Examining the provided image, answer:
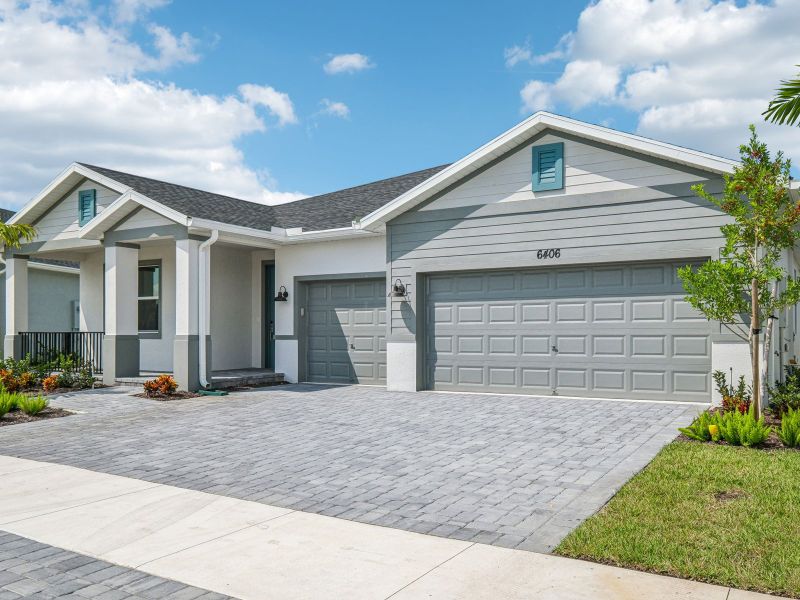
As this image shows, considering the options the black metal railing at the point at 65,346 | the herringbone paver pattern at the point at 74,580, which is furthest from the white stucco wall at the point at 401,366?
the herringbone paver pattern at the point at 74,580

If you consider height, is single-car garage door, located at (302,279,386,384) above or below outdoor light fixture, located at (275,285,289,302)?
below

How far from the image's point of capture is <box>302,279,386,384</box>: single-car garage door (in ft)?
47.8

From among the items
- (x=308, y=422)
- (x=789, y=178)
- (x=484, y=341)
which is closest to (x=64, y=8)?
(x=308, y=422)

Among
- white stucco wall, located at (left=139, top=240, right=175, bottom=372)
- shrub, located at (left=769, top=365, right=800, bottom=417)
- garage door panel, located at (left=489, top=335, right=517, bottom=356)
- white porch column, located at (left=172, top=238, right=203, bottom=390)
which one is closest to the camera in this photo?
shrub, located at (left=769, top=365, right=800, bottom=417)

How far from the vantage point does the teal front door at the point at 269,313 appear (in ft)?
55.4

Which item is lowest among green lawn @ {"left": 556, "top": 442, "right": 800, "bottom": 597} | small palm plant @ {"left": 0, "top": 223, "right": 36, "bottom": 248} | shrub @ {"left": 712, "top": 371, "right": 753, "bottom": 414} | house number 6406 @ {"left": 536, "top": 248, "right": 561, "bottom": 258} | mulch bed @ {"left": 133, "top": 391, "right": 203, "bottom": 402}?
mulch bed @ {"left": 133, "top": 391, "right": 203, "bottom": 402}

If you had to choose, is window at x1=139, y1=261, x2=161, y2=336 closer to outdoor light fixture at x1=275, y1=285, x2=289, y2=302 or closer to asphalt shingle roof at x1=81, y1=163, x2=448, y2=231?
asphalt shingle roof at x1=81, y1=163, x2=448, y2=231

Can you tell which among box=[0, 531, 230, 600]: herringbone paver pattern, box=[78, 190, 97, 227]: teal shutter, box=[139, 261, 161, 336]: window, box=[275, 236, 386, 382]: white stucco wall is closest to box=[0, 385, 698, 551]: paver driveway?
box=[0, 531, 230, 600]: herringbone paver pattern

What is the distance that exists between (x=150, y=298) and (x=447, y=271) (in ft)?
29.0

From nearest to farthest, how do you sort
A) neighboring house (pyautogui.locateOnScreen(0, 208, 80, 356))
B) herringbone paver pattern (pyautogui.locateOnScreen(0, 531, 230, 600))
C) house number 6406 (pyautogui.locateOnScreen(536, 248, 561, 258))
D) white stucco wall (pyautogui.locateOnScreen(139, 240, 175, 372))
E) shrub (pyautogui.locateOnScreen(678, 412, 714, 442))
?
herringbone paver pattern (pyautogui.locateOnScreen(0, 531, 230, 600))
shrub (pyautogui.locateOnScreen(678, 412, 714, 442))
house number 6406 (pyautogui.locateOnScreen(536, 248, 561, 258))
white stucco wall (pyautogui.locateOnScreen(139, 240, 175, 372))
neighboring house (pyautogui.locateOnScreen(0, 208, 80, 356))

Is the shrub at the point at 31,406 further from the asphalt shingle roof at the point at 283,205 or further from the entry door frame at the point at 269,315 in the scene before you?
the entry door frame at the point at 269,315

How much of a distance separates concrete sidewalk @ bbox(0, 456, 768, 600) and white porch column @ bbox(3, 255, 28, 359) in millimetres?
13274

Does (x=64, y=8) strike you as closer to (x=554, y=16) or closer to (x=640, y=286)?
(x=554, y=16)

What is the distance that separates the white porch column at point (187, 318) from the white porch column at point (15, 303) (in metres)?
6.85
